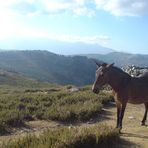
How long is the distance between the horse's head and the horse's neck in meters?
0.30

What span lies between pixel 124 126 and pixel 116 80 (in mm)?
2579

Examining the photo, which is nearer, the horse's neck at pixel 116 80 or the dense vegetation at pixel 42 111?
the horse's neck at pixel 116 80

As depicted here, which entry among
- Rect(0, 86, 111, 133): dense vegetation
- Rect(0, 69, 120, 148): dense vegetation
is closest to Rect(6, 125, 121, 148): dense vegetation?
Rect(0, 69, 120, 148): dense vegetation

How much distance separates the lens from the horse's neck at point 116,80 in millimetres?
13500

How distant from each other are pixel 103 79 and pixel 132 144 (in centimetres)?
256

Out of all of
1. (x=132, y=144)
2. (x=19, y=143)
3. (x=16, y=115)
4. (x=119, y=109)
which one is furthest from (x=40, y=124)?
(x=19, y=143)

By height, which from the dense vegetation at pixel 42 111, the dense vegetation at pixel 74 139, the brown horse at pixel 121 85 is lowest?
the dense vegetation at pixel 42 111

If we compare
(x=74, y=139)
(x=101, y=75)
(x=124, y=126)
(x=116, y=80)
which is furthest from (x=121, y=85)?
(x=74, y=139)

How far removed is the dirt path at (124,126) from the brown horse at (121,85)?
2.82 feet

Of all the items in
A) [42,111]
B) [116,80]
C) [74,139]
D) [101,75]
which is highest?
[101,75]

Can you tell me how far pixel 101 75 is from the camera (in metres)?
13.0

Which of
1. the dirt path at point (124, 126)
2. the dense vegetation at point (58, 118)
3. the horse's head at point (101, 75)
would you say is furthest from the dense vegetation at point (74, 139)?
the horse's head at point (101, 75)

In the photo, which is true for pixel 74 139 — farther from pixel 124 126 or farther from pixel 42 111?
pixel 42 111

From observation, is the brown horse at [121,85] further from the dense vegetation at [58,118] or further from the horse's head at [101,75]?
the dense vegetation at [58,118]
